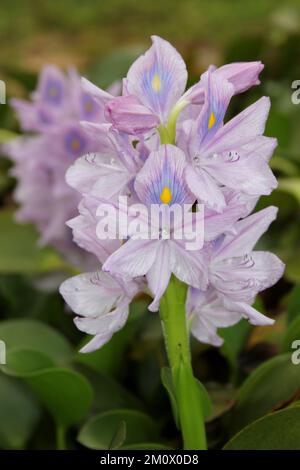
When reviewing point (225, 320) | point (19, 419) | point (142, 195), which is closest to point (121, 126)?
point (142, 195)

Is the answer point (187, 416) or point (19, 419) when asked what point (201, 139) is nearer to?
point (187, 416)

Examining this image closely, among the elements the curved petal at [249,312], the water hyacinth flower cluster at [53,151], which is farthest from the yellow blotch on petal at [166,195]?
the water hyacinth flower cluster at [53,151]

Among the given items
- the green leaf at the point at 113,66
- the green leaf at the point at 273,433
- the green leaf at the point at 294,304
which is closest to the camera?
the green leaf at the point at 273,433

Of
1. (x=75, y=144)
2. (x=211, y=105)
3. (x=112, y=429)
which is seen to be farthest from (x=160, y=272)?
(x=75, y=144)

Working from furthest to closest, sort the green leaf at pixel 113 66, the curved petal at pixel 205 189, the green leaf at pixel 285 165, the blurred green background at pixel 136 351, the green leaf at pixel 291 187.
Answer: the green leaf at pixel 113 66 < the green leaf at pixel 285 165 < the green leaf at pixel 291 187 < the blurred green background at pixel 136 351 < the curved petal at pixel 205 189

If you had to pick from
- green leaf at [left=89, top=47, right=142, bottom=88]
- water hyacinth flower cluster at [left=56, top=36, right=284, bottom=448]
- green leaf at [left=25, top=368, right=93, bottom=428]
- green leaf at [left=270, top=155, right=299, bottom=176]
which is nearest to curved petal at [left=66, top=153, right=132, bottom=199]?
water hyacinth flower cluster at [left=56, top=36, right=284, bottom=448]

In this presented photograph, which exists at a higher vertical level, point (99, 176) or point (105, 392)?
point (99, 176)

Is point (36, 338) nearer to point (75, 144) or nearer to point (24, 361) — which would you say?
point (24, 361)

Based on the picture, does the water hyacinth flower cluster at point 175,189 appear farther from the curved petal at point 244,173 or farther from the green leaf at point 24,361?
the green leaf at point 24,361
